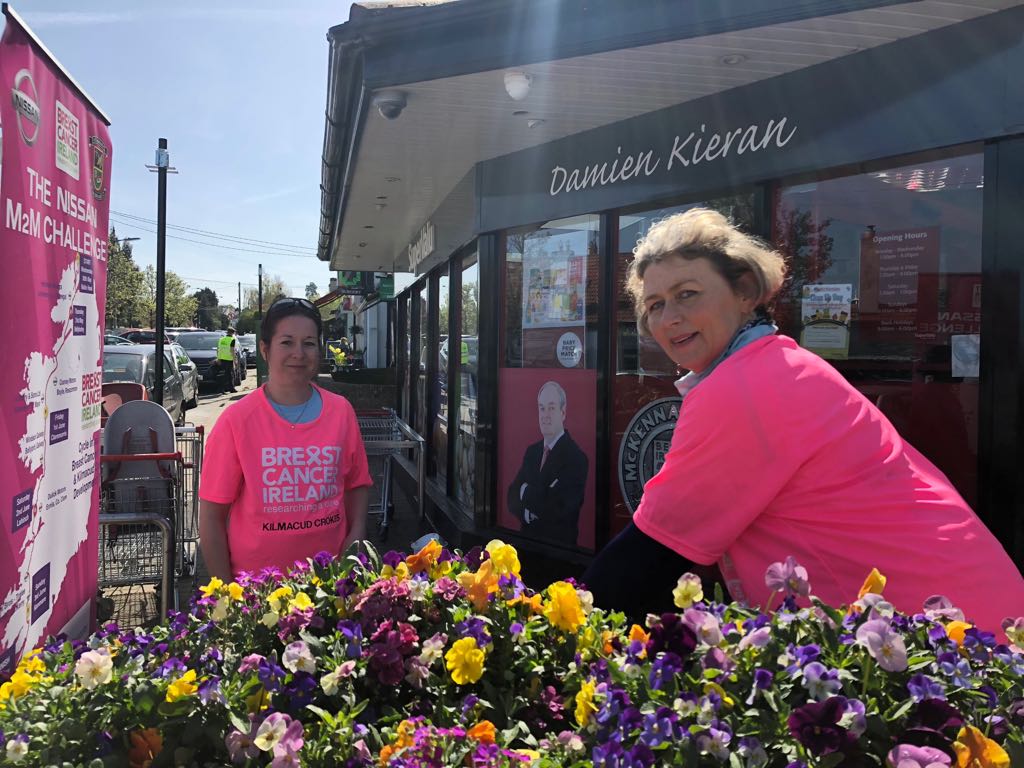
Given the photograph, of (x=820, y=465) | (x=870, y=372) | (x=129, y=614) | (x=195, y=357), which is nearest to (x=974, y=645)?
(x=820, y=465)

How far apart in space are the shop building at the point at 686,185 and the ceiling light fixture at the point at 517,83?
1cm

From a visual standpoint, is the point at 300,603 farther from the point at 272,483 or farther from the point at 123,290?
the point at 123,290

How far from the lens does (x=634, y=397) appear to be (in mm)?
4934

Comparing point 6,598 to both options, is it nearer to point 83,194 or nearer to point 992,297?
point 83,194

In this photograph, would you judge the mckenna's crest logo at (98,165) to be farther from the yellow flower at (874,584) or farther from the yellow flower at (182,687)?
the yellow flower at (874,584)

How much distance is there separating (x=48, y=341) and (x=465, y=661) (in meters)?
2.12

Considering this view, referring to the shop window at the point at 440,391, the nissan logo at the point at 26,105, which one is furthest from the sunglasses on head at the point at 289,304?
the shop window at the point at 440,391

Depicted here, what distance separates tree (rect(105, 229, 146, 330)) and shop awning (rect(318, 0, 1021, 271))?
37442mm

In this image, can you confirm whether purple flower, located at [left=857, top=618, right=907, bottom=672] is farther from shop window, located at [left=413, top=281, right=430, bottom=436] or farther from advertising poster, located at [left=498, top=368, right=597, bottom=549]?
shop window, located at [left=413, top=281, right=430, bottom=436]

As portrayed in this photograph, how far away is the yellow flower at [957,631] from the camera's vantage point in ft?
3.80

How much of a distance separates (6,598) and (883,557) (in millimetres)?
2404

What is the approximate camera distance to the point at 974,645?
112 cm

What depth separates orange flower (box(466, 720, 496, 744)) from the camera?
1163mm

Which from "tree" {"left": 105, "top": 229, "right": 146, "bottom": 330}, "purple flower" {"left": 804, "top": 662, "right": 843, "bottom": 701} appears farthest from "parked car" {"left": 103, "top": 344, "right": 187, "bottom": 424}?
"tree" {"left": 105, "top": 229, "right": 146, "bottom": 330}
